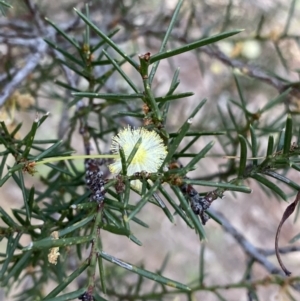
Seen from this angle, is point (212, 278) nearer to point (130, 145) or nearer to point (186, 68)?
point (186, 68)

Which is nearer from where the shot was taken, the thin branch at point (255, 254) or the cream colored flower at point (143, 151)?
the cream colored flower at point (143, 151)

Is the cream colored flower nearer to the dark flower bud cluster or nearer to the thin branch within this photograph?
the dark flower bud cluster

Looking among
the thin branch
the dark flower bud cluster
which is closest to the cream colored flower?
the dark flower bud cluster

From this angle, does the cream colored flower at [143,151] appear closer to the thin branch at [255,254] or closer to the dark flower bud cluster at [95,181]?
the dark flower bud cluster at [95,181]

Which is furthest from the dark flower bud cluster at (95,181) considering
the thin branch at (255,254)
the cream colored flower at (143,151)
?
the thin branch at (255,254)

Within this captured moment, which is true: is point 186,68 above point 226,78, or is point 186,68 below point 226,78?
above

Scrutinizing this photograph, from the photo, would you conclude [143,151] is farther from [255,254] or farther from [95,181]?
[255,254]

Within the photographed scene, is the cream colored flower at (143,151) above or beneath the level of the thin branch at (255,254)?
beneath

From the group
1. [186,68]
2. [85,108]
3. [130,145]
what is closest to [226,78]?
[186,68]

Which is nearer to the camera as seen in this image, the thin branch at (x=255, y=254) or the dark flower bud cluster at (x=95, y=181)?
the dark flower bud cluster at (x=95, y=181)
